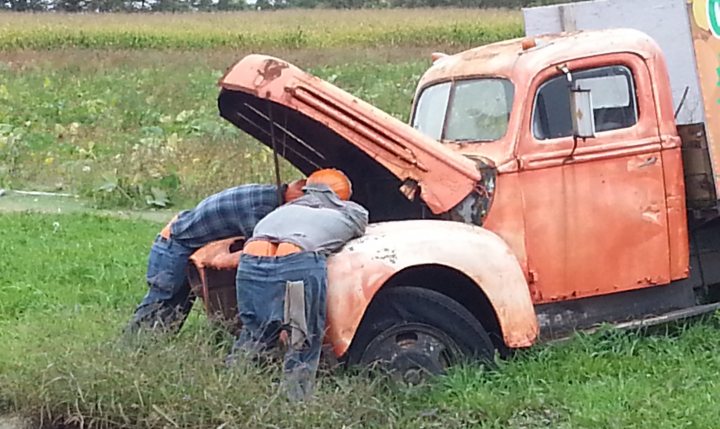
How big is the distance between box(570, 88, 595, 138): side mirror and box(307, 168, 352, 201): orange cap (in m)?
1.37

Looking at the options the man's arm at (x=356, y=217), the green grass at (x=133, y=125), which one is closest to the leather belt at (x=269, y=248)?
the man's arm at (x=356, y=217)

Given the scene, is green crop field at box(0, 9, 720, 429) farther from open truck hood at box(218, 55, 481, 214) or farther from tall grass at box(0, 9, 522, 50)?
tall grass at box(0, 9, 522, 50)

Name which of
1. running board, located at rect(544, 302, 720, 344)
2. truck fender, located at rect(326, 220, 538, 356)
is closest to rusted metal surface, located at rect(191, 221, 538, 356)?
truck fender, located at rect(326, 220, 538, 356)

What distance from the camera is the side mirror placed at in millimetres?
6578

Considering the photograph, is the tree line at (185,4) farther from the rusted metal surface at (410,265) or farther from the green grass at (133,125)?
the rusted metal surface at (410,265)

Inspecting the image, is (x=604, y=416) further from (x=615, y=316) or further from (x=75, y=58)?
(x=75, y=58)

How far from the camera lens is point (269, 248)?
5730mm

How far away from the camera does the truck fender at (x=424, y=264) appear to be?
5855 millimetres

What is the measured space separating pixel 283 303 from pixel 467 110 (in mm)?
2162

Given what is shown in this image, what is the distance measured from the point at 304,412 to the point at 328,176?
153 centimetres

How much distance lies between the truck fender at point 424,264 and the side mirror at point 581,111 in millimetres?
837

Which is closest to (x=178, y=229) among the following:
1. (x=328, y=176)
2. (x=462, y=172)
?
(x=328, y=176)

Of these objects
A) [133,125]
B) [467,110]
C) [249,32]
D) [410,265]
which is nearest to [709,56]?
[467,110]

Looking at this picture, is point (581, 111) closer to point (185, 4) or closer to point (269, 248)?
point (269, 248)
